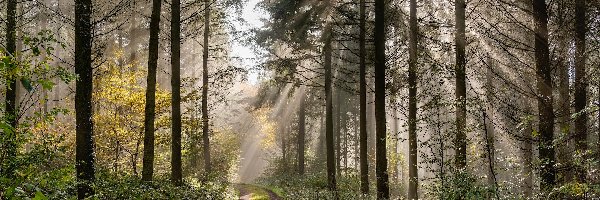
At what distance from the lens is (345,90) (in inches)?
619

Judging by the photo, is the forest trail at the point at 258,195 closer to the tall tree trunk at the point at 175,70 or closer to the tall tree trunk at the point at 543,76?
the tall tree trunk at the point at 175,70

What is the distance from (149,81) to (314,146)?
4055cm

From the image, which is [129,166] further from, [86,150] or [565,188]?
[565,188]

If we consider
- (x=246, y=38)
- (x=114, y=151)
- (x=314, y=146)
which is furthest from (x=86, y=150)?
(x=314, y=146)

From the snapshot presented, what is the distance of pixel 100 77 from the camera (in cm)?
1616

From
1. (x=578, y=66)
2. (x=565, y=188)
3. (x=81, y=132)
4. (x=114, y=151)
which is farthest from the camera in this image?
(x=114, y=151)

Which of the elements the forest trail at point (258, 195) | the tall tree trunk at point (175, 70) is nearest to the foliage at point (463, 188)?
the tall tree trunk at point (175, 70)

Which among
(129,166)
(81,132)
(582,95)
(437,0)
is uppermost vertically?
(437,0)

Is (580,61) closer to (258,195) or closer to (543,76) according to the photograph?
(543,76)

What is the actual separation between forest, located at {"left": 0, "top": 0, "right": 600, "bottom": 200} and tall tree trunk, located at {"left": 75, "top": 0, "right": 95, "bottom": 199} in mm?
23

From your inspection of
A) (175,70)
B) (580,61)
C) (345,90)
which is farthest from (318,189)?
(580,61)

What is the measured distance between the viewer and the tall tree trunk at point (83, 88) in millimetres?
8797

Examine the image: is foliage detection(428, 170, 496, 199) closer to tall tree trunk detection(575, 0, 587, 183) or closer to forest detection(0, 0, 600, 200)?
forest detection(0, 0, 600, 200)

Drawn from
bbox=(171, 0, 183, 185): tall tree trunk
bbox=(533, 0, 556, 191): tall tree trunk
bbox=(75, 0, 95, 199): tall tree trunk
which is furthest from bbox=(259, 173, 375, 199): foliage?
bbox=(75, 0, 95, 199): tall tree trunk
